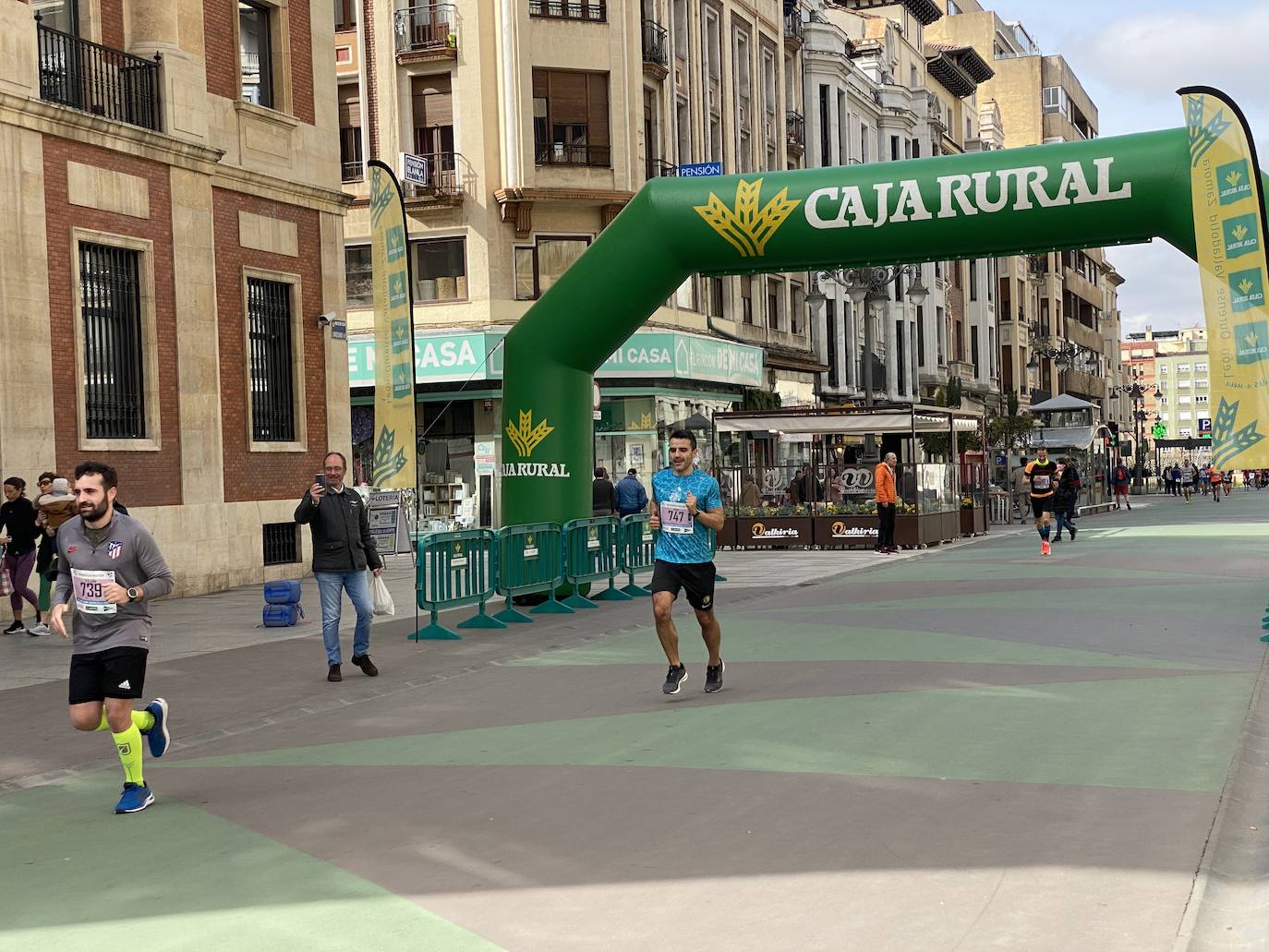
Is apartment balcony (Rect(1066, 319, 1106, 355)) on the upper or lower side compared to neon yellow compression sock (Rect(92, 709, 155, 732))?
upper

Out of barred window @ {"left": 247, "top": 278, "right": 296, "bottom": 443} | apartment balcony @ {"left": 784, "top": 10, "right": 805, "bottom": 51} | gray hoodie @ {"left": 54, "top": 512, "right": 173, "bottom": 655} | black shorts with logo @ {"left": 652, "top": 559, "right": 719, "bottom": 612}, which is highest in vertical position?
apartment balcony @ {"left": 784, "top": 10, "right": 805, "bottom": 51}

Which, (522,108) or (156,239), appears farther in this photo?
(522,108)

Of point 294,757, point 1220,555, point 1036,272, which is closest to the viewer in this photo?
point 294,757

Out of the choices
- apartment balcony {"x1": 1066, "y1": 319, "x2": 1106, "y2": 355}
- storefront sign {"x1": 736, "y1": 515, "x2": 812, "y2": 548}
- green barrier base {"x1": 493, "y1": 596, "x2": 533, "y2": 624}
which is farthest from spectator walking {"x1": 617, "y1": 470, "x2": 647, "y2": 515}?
apartment balcony {"x1": 1066, "y1": 319, "x2": 1106, "y2": 355}

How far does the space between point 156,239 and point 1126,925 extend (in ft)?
59.4

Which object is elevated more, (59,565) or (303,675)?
(59,565)

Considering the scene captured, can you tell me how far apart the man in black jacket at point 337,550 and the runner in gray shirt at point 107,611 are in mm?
4458

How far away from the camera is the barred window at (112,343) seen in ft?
63.7

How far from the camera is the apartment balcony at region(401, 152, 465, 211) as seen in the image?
115 feet

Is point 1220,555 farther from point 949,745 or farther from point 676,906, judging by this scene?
point 676,906

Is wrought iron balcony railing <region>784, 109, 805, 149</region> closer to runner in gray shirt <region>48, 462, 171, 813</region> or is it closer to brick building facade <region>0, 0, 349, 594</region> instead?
brick building facade <region>0, 0, 349, 594</region>

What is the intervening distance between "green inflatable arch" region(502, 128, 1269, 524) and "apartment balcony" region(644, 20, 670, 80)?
21.2 meters

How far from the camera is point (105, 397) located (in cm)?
1964

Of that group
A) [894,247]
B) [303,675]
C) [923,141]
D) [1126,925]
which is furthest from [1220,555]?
[923,141]
